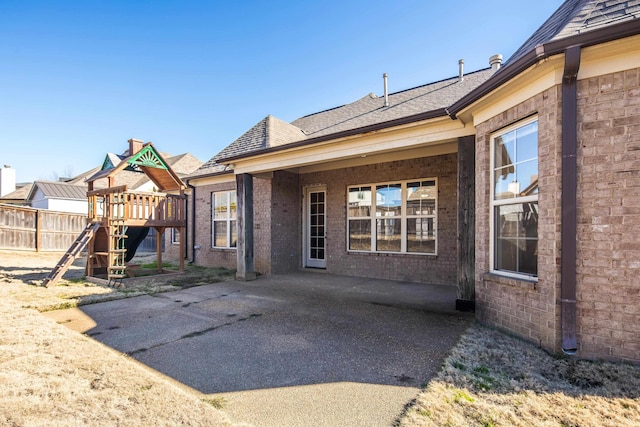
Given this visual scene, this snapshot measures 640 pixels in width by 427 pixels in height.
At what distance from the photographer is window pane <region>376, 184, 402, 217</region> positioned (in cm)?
839

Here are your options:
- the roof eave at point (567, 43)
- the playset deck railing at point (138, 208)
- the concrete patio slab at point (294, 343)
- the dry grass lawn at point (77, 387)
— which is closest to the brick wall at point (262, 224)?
the playset deck railing at point (138, 208)

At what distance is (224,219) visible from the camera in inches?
428

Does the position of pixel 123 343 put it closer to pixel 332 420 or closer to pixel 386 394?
pixel 332 420

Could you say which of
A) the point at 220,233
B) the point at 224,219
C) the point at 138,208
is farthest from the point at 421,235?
the point at 138,208

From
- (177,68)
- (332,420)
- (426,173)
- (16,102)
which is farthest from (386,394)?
(16,102)

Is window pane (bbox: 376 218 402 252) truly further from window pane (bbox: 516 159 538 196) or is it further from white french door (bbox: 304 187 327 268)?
window pane (bbox: 516 159 538 196)

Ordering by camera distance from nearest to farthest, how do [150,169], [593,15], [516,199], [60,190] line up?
[593,15] → [516,199] → [150,169] → [60,190]

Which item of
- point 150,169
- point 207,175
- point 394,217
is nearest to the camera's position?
point 394,217

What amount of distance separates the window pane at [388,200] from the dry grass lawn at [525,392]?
5.15m

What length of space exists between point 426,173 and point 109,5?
976cm

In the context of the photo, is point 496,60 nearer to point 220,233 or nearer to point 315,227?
point 315,227

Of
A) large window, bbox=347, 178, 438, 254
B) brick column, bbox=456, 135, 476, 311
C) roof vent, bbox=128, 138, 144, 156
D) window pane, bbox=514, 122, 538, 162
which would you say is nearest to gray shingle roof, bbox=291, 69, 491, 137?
large window, bbox=347, 178, 438, 254

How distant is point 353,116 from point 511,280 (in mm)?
7067

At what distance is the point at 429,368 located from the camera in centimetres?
315
